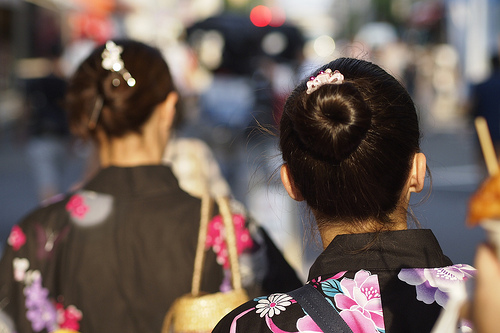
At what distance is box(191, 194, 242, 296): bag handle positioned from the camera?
1979 millimetres

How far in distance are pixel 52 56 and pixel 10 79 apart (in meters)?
10.4

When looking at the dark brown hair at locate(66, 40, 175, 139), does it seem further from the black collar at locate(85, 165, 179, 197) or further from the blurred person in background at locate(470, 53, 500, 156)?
the blurred person in background at locate(470, 53, 500, 156)

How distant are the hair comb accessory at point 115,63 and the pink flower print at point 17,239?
581 mm

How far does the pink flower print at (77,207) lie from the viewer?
2135 mm

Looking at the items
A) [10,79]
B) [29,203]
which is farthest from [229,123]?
[10,79]

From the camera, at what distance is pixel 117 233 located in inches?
82.4

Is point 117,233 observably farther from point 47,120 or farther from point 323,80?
point 47,120

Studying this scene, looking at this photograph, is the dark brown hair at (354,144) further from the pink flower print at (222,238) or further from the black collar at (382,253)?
the pink flower print at (222,238)

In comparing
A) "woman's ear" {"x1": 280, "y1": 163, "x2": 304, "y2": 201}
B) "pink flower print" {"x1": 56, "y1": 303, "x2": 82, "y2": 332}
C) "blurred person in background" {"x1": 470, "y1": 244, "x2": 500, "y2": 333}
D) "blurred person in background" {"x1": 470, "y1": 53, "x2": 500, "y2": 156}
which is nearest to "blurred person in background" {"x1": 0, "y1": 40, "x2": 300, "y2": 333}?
"pink flower print" {"x1": 56, "y1": 303, "x2": 82, "y2": 332}

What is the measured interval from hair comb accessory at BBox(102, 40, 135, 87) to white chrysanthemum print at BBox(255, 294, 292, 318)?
106cm

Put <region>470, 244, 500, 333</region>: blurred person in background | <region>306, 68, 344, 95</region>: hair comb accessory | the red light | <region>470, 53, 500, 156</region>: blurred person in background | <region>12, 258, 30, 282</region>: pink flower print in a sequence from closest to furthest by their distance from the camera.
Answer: <region>470, 244, 500, 333</region>: blurred person in background < <region>306, 68, 344, 95</region>: hair comb accessory < <region>12, 258, 30, 282</region>: pink flower print < <region>470, 53, 500, 156</region>: blurred person in background < the red light

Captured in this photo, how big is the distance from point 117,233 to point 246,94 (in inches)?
265

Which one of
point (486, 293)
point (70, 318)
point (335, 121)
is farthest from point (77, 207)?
point (486, 293)

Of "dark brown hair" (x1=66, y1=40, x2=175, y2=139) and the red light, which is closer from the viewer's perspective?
"dark brown hair" (x1=66, y1=40, x2=175, y2=139)
